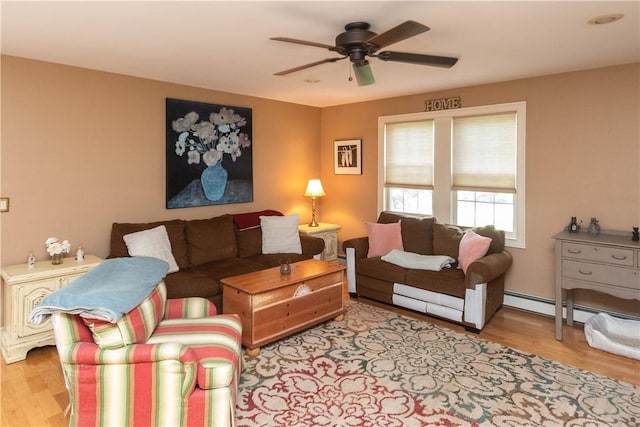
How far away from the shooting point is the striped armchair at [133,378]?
2094 millimetres

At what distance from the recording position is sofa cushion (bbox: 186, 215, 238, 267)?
4332 mm

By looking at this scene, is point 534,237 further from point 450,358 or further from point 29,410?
point 29,410

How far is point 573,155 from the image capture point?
3.96m

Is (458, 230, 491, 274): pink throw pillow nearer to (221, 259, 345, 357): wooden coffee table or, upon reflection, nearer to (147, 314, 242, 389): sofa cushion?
(221, 259, 345, 357): wooden coffee table

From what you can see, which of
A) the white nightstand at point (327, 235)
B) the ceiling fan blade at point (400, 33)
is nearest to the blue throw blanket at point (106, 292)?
the ceiling fan blade at point (400, 33)

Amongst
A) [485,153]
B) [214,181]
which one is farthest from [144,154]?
[485,153]

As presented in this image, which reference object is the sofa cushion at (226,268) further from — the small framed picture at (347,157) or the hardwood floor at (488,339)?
the small framed picture at (347,157)

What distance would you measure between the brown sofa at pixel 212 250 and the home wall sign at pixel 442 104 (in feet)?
6.88

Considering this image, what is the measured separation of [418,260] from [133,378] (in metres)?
2.95

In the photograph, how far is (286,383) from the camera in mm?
2871

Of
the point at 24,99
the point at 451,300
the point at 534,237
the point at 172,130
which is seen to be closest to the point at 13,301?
the point at 24,99

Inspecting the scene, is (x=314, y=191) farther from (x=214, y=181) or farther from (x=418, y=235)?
(x=418, y=235)

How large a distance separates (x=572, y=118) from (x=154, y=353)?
4.09 m

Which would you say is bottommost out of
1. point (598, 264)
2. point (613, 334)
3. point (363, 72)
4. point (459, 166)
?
point (613, 334)
